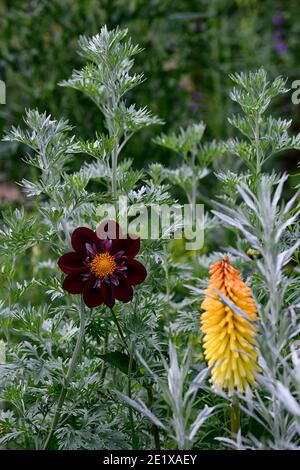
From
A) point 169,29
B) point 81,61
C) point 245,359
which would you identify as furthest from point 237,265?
point 169,29

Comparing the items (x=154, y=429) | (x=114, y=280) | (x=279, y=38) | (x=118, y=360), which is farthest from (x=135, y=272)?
(x=279, y=38)

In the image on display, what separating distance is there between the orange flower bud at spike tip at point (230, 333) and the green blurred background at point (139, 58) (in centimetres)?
164

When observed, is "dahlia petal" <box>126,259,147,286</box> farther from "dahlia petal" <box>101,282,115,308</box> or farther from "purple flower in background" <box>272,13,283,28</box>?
"purple flower in background" <box>272,13,283,28</box>

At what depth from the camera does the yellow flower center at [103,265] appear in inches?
51.0

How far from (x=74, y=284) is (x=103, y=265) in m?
0.06

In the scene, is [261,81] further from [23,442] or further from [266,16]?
[266,16]

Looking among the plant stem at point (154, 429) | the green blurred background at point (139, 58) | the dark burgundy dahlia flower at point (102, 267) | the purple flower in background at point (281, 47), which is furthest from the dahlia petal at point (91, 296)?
the purple flower in background at point (281, 47)

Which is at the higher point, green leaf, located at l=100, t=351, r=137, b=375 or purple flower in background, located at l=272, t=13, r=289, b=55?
purple flower in background, located at l=272, t=13, r=289, b=55

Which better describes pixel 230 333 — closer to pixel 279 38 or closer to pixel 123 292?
pixel 123 292

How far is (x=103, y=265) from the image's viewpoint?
1300 millimetres

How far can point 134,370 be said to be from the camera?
1.37 metres

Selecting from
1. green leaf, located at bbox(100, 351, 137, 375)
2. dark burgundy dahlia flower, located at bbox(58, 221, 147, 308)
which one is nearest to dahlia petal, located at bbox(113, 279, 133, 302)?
dark burgundy dahlia flower, located at bbox(58, 221, 147, 308)

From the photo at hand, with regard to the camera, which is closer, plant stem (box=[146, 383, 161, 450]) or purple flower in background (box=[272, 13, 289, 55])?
plant stem (box=[146, 383, 161, 450])

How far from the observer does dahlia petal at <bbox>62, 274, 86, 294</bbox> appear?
1.28 m
